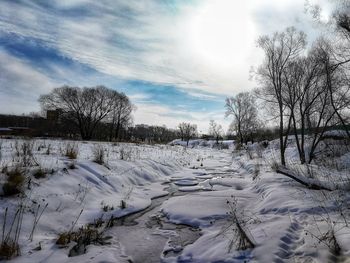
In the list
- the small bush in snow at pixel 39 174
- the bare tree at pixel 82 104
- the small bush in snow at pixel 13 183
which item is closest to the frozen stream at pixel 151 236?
the small bush in snow at pixel 13 183

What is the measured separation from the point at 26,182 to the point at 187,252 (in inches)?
145

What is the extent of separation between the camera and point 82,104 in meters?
57.2

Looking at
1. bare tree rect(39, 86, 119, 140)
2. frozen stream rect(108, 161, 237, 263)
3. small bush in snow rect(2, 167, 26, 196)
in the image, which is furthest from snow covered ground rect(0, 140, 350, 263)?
bare tree rect(39, 86, 119, 140)

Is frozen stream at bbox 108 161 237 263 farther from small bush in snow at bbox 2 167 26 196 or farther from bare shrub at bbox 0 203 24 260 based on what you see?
small bush in snow at bbox 2 167 26 196

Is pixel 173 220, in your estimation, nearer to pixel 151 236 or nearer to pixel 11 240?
pixel 151 236

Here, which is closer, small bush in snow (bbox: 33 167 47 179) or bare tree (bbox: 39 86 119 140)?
small bush in snow (bbox: 33 167 47 179)

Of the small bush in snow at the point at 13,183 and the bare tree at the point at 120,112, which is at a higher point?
the bare tree at the point at 120,112

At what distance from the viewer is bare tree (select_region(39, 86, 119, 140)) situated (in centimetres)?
5703

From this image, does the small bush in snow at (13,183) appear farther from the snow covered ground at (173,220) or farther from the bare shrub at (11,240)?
the bare shrub at (11,240)

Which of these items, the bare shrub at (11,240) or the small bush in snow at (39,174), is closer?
the bare shrub at (11,240)

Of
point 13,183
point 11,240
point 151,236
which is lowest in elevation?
point 151,236

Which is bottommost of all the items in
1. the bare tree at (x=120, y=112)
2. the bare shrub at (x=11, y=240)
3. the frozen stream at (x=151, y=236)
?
the frozen stream at (x=151, y=236)

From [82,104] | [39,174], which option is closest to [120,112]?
[82,104]

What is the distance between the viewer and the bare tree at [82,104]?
57.0 meters
